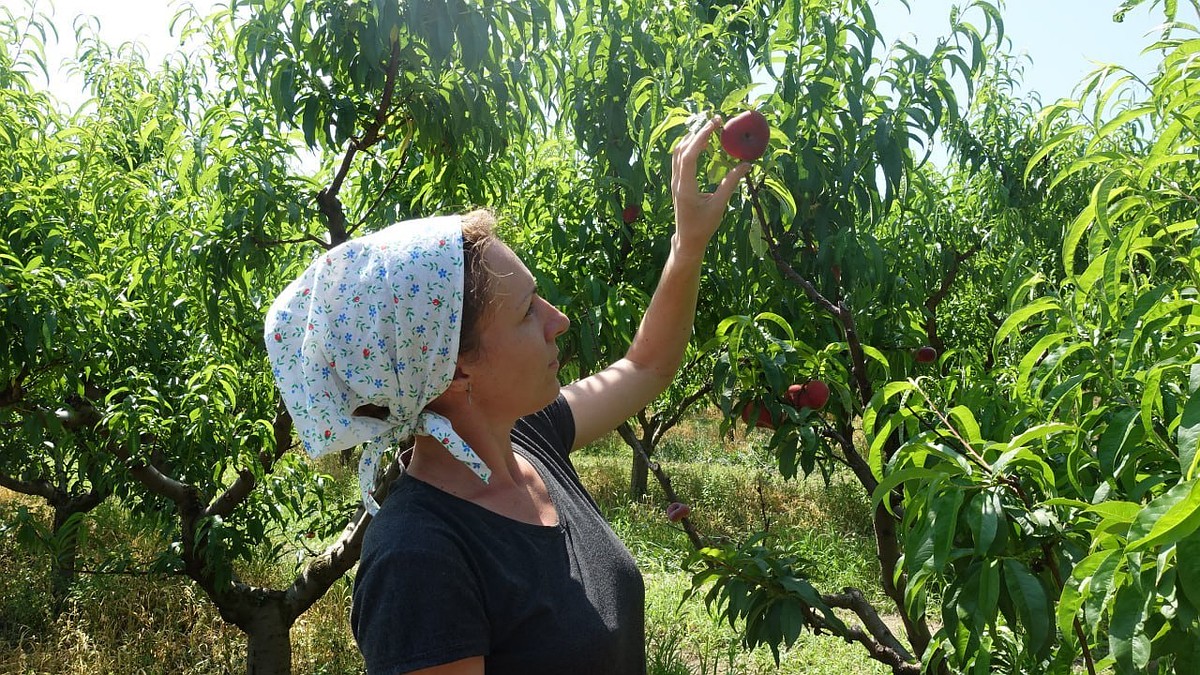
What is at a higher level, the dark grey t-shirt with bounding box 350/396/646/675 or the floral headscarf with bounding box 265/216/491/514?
the floral headscarf with bounding box 265/216/491/514

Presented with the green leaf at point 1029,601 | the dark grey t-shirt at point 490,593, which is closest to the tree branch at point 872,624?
the dark grey t-shirt at point 490,593

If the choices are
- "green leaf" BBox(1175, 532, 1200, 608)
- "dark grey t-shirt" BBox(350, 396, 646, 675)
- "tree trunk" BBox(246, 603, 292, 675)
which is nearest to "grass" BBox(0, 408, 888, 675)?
"tree trunk" BBox(246, 603, 292, 675)

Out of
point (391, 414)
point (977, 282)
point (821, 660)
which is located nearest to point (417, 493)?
point (391, 414)

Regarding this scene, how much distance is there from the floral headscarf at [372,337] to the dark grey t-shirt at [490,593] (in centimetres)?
9

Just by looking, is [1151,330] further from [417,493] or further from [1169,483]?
[417,493]

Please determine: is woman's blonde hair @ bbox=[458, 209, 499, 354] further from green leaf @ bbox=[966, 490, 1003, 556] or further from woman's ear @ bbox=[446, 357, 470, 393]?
green leaf @ bbox=[966, 490, 1003, 556]

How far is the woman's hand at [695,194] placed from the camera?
143 centimetres

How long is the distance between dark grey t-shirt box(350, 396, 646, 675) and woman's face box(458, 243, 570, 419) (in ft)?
0.49

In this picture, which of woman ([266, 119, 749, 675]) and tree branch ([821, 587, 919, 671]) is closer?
woman ([266, 119, 749, 675])

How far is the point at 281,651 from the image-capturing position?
3812 mm

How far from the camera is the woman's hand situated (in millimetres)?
1433

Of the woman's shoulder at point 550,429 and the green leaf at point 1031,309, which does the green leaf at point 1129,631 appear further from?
the woman's shoulder at point 550,429

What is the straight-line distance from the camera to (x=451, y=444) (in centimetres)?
120

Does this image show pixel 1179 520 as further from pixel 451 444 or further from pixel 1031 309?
pixel 451 444
